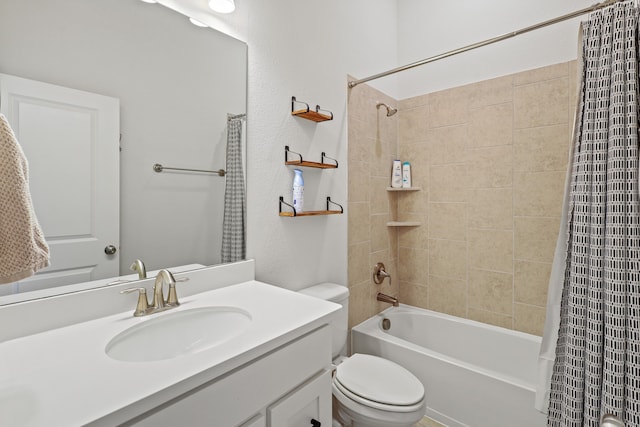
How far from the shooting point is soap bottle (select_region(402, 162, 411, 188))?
2.38 m

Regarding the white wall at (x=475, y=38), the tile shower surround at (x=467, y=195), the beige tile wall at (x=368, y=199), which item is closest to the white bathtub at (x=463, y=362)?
the tile shower surround at (x=467, y=195)

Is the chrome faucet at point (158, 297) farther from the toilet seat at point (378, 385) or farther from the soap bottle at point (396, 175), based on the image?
the soap bottle at point (396, 175)

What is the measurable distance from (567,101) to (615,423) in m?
1.89

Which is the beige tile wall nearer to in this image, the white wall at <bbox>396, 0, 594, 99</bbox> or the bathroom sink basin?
the white wall at <bbox>396, 0, 594, 99</bbox>

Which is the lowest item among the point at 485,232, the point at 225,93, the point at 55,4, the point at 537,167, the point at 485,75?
the point at 485,232

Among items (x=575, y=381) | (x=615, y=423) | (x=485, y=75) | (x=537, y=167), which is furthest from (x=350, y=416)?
(x=485, y=75)

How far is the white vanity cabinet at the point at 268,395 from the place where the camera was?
66cm

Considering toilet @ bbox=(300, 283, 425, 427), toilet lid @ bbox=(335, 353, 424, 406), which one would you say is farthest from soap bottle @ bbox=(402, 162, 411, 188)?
toilet lid @ bbox=(335, 353, 424, 406)

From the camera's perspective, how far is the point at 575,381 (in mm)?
1202

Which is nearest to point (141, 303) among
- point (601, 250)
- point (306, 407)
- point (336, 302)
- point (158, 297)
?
point (158, 297)

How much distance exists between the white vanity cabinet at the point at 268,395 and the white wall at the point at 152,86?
59 cm

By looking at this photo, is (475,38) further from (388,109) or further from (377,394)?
(377,394)

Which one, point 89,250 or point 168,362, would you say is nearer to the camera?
point 168,362

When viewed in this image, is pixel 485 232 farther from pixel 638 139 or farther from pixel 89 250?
pixel 89 250
